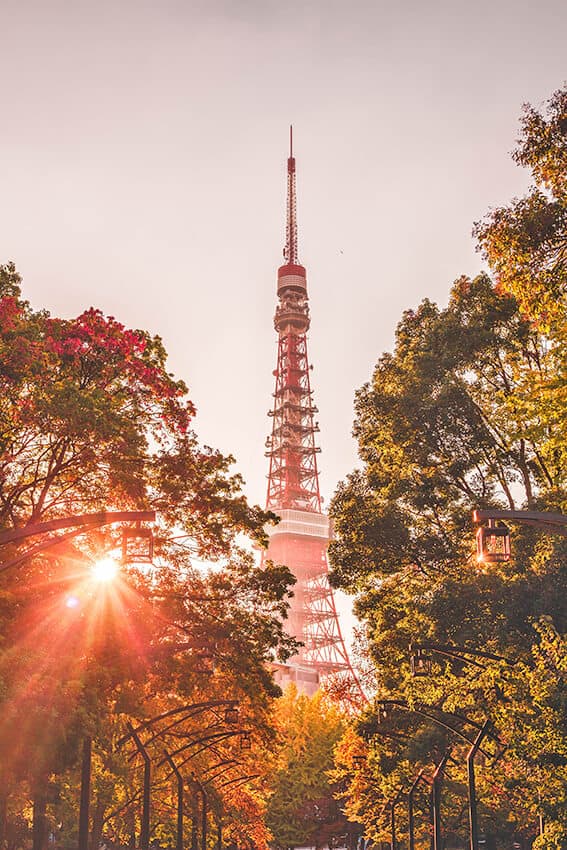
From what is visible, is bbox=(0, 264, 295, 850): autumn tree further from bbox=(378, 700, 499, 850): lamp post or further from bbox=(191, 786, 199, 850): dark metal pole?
bbox=(191, 786, 199, 850): dark metal pole

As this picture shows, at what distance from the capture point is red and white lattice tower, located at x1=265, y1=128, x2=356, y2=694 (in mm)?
118188

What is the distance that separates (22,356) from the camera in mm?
17141

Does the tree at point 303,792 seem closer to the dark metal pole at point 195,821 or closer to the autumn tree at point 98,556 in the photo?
the dark metal pole at point 195,821

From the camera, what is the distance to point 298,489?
130 m

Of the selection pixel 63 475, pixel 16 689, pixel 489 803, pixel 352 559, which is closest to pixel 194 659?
pixel 352 559

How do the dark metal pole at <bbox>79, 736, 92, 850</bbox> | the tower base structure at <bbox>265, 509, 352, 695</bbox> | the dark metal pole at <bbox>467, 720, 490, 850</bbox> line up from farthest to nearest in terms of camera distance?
1. the tower base structure at <bbox>265, 509, 352, 695</bbox>
2. the dark metal pole at <bbox>467, 720, 490, 850</bbox>
3. the dark metal pole at <bbox>79, 736, 92, 850</bbox>

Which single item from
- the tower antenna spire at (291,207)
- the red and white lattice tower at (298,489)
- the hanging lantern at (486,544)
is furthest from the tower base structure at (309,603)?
the hanging lantern at (486,544)

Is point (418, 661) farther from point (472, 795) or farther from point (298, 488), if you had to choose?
point (298, 488)

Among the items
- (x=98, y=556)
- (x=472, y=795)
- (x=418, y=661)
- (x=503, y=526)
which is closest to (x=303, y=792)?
(x=418, y=661)

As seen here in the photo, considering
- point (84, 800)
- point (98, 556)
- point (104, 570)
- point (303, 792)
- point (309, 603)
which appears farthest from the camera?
point (309, 603)

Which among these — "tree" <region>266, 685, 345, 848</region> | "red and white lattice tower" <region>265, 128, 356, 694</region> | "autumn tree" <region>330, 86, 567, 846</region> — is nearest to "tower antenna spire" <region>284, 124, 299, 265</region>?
"red and white lattice tower" <region>265, 128, 356, 694</region>

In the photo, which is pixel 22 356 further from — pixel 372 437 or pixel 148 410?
pixel 372 437

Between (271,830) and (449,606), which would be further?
(271,830)

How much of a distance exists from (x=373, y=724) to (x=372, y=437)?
9657mm
